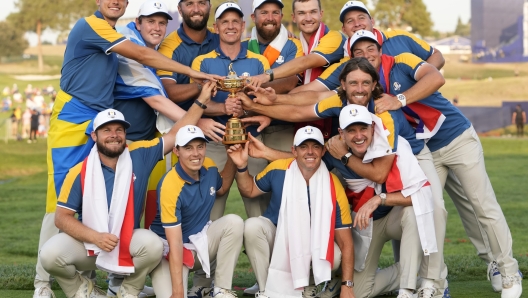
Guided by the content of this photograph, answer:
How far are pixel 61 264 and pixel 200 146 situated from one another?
145cm

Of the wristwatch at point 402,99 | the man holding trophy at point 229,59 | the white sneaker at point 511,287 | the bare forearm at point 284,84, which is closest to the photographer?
the wristwatch at point 402,99

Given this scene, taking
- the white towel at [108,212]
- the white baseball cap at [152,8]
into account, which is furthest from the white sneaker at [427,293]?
the white baseball cap at [152,8]

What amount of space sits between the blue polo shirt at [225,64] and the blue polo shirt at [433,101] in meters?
1.19

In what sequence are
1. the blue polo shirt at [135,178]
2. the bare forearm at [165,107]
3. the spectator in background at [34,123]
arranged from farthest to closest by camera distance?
the spectator in background at [34,123]
the bare forearm at [165,107]
the blue polo shirt at [135,178]

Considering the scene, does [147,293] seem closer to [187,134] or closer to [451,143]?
[187,134]

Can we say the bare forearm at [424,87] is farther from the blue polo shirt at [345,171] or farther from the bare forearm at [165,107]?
the bare forearm at [165,107]

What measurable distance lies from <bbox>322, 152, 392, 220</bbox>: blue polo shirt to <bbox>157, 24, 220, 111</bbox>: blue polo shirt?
1.46 metres

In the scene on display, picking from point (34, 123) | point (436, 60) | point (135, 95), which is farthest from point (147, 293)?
point (34, 123)

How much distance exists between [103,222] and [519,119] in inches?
1056

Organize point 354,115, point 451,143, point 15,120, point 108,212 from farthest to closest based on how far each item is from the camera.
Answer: point 15,120
point 451,143
point 108,212
point 354,115

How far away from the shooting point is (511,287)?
22.8 feet

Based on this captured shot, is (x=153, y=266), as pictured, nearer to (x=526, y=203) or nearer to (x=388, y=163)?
(x=388, y=163)

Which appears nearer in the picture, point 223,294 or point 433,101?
point 223,294

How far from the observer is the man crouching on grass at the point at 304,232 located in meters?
6.60
